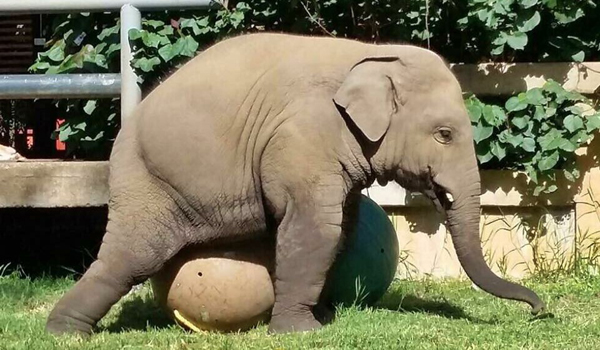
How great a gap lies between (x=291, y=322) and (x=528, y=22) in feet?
10.3

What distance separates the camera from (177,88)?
5844mm

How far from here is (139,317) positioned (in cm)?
645

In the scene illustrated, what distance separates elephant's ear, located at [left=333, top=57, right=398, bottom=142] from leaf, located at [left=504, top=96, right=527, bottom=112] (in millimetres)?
2045

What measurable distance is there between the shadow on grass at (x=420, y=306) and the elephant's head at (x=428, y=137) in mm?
507

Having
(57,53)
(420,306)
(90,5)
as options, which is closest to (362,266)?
(420,306)

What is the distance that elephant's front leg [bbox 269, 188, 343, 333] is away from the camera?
559 cm

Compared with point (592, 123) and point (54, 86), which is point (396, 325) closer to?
point (592, 123)

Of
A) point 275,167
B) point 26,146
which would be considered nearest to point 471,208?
point 275,167

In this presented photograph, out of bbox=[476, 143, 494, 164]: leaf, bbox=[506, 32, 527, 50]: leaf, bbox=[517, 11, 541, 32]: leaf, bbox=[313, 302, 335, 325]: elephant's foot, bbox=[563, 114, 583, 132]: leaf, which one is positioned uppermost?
bbox=[517, 11, 541, 32]: leaf

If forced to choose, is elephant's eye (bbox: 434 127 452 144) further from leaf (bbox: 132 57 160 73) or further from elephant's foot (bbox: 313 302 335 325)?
leaf (bbox: 132 57 160 73)

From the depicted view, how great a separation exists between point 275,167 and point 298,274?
0.57 metres

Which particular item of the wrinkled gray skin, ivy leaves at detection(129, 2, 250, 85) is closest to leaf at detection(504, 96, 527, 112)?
the wrinkled gray skin

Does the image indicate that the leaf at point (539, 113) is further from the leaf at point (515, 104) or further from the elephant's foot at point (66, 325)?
the elephant's foot at point (66, 325)

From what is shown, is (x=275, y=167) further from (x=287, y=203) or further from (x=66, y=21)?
(x=66, y=21)
